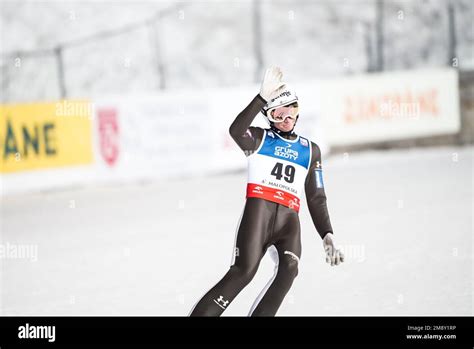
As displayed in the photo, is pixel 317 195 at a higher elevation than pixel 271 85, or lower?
lower

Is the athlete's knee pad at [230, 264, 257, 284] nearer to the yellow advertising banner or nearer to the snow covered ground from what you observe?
the snow covered ground

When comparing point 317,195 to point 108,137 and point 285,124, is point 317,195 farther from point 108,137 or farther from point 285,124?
point 108,137

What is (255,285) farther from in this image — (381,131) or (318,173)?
(381,131)

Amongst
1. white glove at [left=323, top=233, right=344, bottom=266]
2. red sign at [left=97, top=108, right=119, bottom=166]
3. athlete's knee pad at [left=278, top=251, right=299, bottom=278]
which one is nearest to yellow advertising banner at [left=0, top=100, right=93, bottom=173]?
red sign at [left=97, top=108, right=119, bottom=166]

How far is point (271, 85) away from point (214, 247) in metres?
3.88

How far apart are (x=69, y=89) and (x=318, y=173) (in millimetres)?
17255

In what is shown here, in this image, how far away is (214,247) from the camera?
26.4 ft

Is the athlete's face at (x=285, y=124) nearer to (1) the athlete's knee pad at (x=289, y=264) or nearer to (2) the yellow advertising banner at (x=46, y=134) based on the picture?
(1) the athlete's knee pad at (x=289, y=264)

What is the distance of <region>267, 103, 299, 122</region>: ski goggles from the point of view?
456 cm

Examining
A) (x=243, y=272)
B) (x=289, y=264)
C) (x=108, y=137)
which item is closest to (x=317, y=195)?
(x=289, y=264)

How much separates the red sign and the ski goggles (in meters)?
8.65

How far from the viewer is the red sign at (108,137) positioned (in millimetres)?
12945

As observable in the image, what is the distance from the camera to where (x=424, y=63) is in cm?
2194

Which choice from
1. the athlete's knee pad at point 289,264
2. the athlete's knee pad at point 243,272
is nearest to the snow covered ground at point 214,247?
the athlete's knee pad at point 289,264
